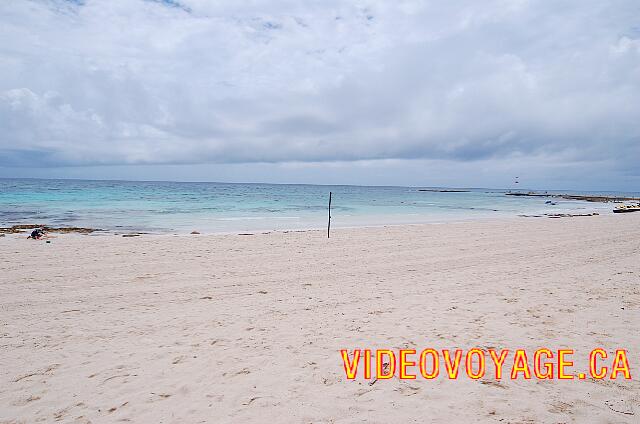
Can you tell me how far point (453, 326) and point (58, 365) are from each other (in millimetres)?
5751

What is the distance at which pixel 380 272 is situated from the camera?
10203 mm

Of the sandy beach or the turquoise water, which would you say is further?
the turquoise water

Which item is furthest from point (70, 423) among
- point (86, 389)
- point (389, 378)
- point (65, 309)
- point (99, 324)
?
point (65, 309)

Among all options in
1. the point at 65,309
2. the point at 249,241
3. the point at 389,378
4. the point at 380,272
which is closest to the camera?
the point at 389,378

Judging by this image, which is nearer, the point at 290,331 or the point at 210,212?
the point at 290,331

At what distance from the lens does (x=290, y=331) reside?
232 inches

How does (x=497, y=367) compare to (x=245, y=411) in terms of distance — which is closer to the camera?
(x=245, y=411)

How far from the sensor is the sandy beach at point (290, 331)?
384 cm

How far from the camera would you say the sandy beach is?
384 cm

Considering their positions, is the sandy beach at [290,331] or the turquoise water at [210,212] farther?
the turquoise water at [210,212]

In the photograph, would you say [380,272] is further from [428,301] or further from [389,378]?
[389,378]

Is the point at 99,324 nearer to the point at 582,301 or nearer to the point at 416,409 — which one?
the point at 416,409

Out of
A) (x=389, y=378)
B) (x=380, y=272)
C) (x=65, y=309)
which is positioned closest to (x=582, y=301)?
(x=380, y=272)

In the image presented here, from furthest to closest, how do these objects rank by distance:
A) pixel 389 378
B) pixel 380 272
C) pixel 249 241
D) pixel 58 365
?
pixel 249 241
pixel 380 272
pixel 58 365
pixel 389 378
